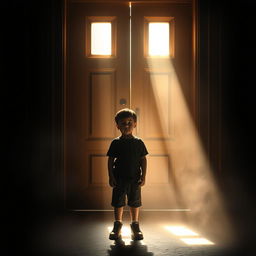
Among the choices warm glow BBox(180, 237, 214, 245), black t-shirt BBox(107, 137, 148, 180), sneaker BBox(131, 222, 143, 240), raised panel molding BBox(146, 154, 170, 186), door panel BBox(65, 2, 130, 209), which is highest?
door panel BBox(65, 2, 130, 209)

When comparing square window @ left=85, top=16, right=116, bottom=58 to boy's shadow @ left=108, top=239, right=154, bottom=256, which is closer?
boy's shadow @ left=108, top=239, right=154, bottom=256

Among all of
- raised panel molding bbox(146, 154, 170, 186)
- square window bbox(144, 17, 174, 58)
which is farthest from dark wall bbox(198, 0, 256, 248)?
raised panel molding bbox(146, 154, 170, 186)

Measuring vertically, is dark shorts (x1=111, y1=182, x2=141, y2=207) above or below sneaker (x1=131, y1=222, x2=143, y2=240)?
above

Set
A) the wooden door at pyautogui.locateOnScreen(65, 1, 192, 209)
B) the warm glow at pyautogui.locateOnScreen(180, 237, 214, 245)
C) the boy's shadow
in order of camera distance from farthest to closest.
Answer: the wooden door at pyautogui.locateOnScreen(65, 1, 192, 209)
the warm glow at pyautogui.locateOnScreen(180, 237, 214, 245)
the boy's shadow

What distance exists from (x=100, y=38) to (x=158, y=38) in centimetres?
65

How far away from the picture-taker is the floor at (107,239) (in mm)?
2229

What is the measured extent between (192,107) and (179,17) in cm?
102

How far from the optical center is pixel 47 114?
3.49m

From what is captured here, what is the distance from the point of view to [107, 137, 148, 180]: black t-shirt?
2.61 meters

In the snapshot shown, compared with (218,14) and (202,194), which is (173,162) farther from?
(218,14)

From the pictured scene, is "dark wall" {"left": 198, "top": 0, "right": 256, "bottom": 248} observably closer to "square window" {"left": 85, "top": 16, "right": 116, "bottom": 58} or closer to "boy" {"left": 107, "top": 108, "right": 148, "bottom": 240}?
"square window" {"left": 85, "top": 16, "right": 116, "bottom": 58}

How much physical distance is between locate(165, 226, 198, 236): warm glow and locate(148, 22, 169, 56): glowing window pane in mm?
1906

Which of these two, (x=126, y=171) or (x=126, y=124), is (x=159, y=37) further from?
(x=126, y=171)

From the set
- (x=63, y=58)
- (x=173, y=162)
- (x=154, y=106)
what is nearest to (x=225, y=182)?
(x=173, y=162)
